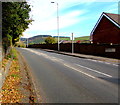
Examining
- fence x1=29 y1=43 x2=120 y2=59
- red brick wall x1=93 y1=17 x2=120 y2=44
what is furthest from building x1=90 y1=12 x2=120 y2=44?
fence x1=29 y1=43 x2=120 y2=59

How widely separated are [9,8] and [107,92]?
7.86 m

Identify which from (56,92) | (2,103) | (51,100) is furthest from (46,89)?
(2,103)

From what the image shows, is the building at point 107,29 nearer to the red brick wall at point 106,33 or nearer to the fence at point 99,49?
the red brick wall at point 106,33

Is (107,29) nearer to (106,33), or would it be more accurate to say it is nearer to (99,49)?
(106,33)

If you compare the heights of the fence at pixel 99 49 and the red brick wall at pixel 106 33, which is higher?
the red brick wall at pixel 106 33

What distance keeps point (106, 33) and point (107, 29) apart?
0.80 m

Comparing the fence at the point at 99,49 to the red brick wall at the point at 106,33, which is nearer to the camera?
the fence at the point at 99,49

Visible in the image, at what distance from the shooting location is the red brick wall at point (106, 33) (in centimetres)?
2764

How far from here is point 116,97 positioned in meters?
5.35

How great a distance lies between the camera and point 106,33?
30.4 metres

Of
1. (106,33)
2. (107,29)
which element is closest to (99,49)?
(106,33)

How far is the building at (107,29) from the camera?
90.9 feet

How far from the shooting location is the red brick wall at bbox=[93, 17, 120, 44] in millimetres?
27641

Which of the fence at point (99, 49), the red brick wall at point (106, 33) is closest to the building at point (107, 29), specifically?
the red brick wall at point (106, 33)
